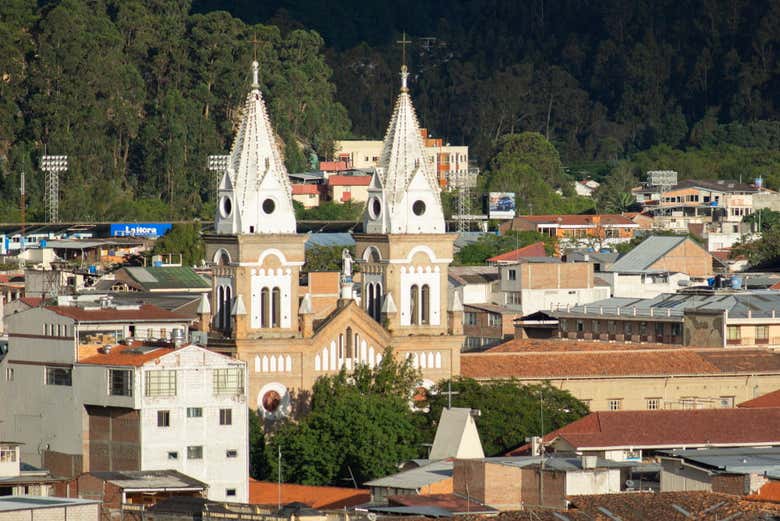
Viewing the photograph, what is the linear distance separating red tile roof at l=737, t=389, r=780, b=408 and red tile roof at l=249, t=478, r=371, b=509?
15115mm

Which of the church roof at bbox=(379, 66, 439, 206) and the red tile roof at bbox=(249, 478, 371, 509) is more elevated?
the church roof at bbox=(379, 66, 439, 206)

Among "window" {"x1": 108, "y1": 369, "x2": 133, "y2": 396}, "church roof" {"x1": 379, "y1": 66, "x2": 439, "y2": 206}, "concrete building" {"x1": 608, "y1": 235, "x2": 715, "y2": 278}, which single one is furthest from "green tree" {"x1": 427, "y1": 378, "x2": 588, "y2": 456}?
"concrete building" {"x1": 608, "y1": 235, "x2": 715, "y2": 278}

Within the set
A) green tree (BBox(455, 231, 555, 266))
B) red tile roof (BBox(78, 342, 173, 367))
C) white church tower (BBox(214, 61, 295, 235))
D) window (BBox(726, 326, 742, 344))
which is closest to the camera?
red tile roof (BBox(78, 342, 173, 367))

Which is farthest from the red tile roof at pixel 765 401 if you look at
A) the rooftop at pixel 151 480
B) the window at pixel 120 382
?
the rooftop at pixel 151 480

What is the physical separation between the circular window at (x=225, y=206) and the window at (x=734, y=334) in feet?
63.0

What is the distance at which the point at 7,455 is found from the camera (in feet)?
196

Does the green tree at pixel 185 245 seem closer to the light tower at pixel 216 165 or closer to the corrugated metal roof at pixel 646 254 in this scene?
the corrugated metal roof at pixel 646 254

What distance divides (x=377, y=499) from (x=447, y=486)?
190 cm

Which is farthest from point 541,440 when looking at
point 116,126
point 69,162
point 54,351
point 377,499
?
point 116,126

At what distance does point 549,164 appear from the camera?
600 feet

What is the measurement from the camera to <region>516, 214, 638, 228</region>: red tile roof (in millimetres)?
153125

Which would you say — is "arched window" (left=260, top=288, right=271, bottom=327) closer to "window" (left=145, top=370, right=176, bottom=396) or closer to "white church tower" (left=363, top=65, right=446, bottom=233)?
"white church tower" (left=363, top=65, right=446, bottom=233)

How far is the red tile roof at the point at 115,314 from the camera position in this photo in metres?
69.4

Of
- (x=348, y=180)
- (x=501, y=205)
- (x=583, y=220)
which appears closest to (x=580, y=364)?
(x=583, y=220)
